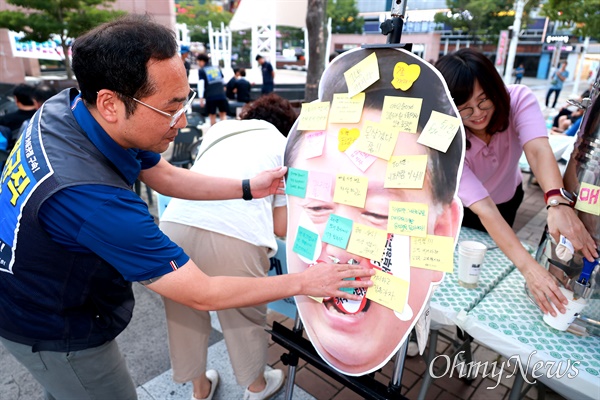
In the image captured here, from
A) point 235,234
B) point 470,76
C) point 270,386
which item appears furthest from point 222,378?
point 470,76

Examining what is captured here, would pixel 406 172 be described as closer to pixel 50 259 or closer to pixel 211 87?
pixel 50 259

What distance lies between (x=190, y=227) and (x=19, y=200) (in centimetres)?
67

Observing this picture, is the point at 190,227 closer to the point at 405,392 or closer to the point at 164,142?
the point at 164,142

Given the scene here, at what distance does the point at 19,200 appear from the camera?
38.1 inches

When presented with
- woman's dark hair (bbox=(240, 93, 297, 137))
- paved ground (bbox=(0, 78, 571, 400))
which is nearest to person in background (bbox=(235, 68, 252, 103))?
paved ground (bbox=(0, 78, 571, 400))

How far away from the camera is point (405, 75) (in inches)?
42.6

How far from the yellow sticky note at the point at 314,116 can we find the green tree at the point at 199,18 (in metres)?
38.6

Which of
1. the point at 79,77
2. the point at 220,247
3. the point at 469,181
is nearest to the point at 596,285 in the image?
the point at 469,181

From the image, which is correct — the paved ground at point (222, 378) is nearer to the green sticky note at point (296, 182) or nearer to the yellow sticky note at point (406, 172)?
the green sticky note at point (296, 182)

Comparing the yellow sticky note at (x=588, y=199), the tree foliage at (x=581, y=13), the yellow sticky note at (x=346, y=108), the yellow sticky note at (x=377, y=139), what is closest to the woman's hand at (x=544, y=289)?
the yellow sticky note at (x=588, y=199)

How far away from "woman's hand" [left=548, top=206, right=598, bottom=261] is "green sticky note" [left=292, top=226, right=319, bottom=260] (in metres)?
0.76

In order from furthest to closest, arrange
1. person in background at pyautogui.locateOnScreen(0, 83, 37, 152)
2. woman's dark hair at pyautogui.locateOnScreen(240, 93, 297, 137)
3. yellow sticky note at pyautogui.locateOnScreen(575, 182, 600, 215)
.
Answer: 1. person in background at pyautogui.locateOnScreen(0, 83, 37, 152)
2. woman's dark hair at pyautogui.locateOnScreen(240, 93, 297, 137)
3. yellow sticky note at pyautogui.locateOnScreen(575, 182, 600, 215)

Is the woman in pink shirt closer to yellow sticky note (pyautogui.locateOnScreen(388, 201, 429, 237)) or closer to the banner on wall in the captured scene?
yellow sticky note (pyautogui.locateOnScreen(388, 201, 429, 237))

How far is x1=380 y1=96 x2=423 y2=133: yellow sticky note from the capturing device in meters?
1.07
